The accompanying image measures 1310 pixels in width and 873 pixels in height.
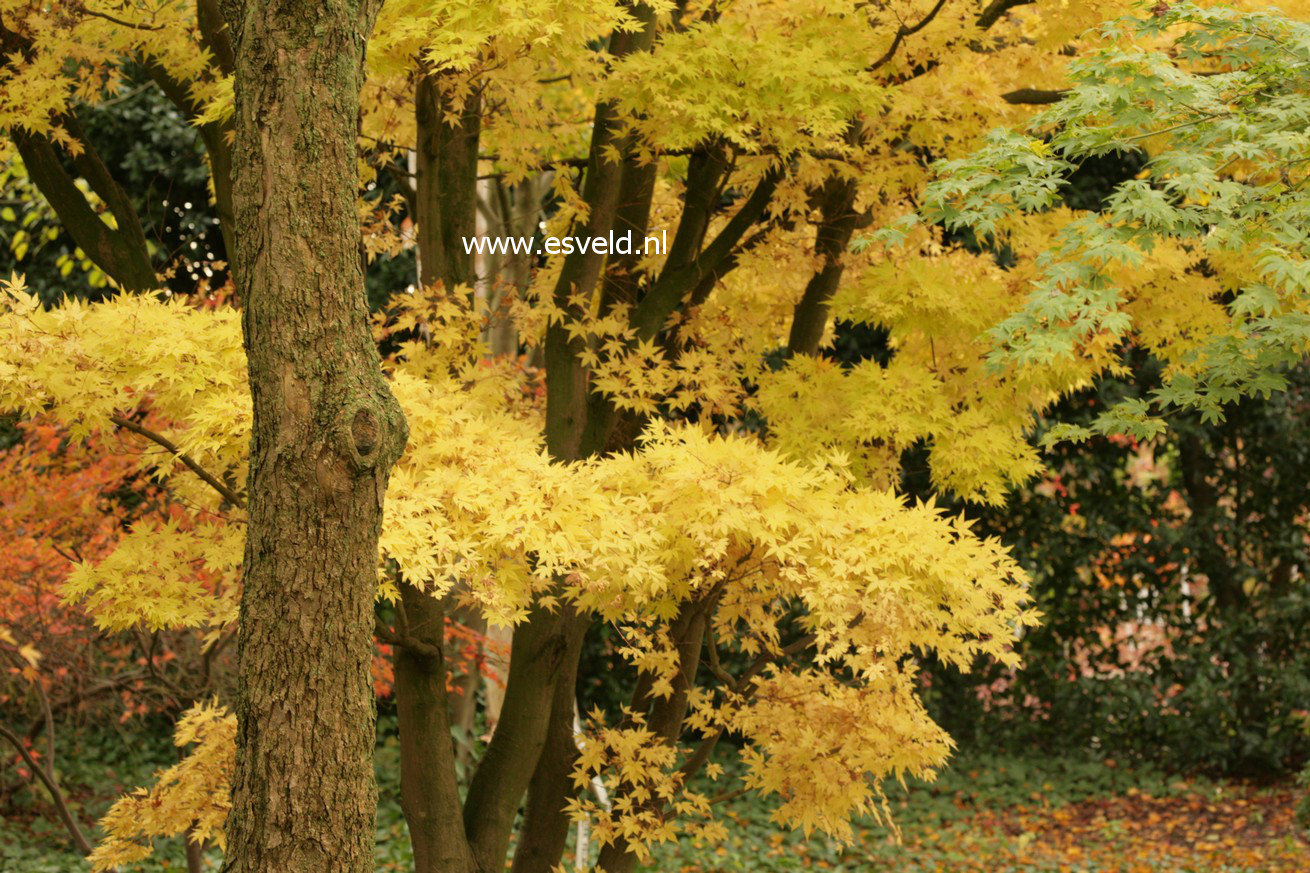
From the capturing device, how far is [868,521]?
4.05 m

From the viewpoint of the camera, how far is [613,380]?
522cm

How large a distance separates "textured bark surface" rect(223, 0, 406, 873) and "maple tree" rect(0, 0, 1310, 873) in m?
0.01

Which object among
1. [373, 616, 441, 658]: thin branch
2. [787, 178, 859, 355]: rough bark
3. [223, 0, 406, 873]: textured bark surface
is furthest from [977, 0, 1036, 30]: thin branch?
[373, 616, 441, 658]: thin branch

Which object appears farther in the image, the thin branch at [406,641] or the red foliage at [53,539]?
the red foliage at [53,539]

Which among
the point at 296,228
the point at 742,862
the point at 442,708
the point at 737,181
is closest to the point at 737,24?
the point at 737,181

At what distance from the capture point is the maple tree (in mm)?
3301

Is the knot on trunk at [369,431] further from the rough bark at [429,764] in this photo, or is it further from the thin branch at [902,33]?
the thin branch at [902,33]

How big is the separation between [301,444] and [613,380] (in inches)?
87.0

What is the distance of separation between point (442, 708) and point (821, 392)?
82.3 inches

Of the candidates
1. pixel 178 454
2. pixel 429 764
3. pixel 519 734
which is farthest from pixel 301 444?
pixel 519 734

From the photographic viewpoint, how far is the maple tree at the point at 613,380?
3.30 meters

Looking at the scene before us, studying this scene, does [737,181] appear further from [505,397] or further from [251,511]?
[251,511]

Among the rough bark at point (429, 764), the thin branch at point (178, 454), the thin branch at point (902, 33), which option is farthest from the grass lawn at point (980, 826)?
the thin branch at point (902, 33)

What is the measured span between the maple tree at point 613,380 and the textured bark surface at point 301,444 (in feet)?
0.04
